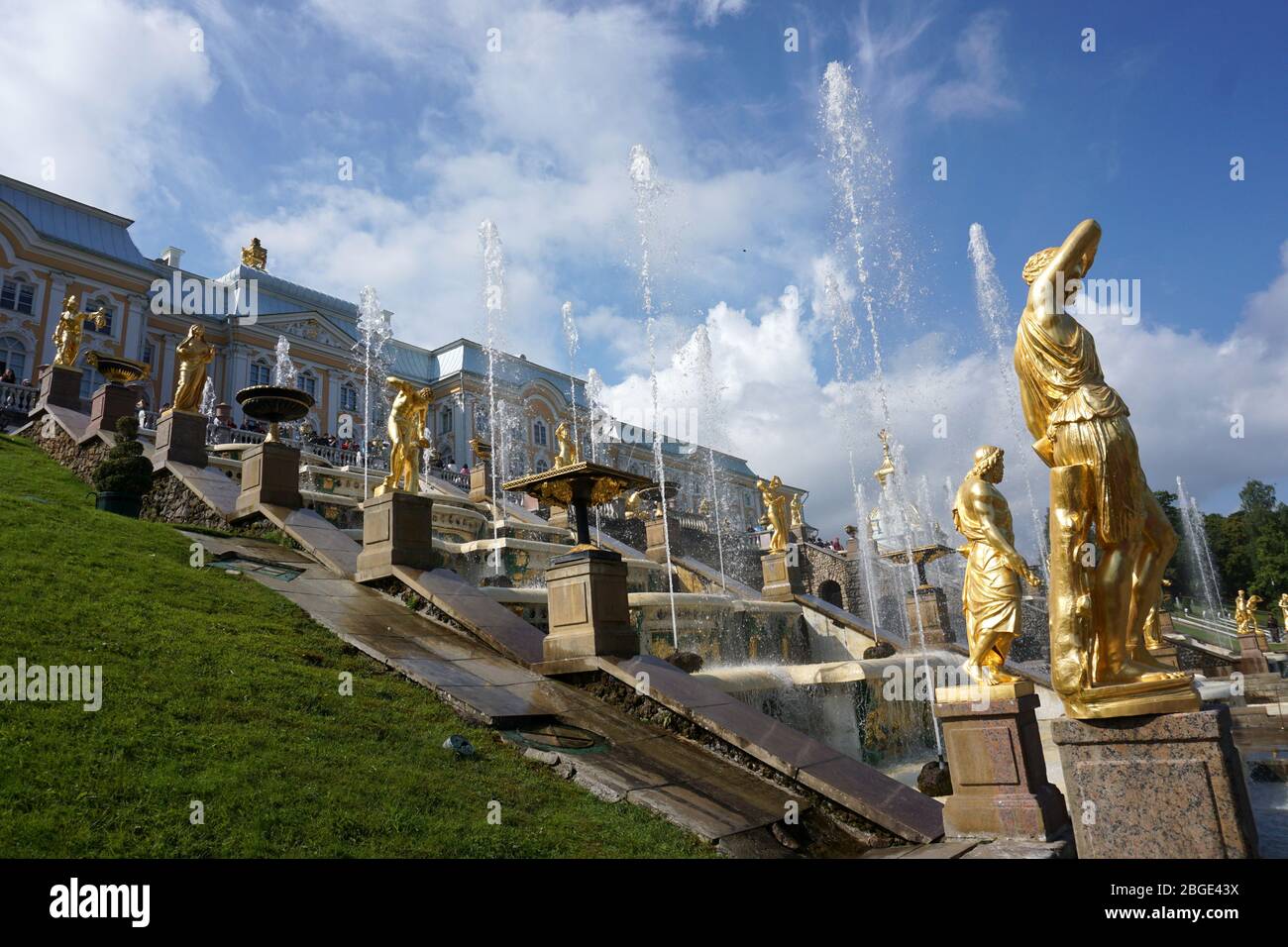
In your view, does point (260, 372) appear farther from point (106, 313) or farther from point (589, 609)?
point (589, 609)

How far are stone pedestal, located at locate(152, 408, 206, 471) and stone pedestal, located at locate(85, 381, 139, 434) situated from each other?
2.02m

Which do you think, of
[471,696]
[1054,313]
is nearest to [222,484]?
[471,696]

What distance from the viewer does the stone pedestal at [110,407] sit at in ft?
57.8

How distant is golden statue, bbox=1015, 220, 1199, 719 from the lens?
4.58 meters

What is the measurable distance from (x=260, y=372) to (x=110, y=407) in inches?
1285

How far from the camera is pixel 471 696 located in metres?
7.43

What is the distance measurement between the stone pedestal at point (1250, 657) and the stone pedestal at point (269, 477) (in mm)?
27670

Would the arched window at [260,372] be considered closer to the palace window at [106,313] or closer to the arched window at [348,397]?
the arched window at [348,397]

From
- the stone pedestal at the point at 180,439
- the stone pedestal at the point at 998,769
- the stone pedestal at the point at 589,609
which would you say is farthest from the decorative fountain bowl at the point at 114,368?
the stone pedestal at the point at 998,769

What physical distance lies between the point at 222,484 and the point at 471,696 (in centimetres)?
1071

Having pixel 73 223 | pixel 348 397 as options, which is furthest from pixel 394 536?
pixel 348 397

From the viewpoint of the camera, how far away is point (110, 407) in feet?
57.9

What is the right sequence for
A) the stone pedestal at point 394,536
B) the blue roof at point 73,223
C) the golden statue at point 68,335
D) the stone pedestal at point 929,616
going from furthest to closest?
the blue roof at point 73,223 → the stone pedestal at point 929,616 → the golden statue at point 68,335 → the stone pedestal at point 394,536
